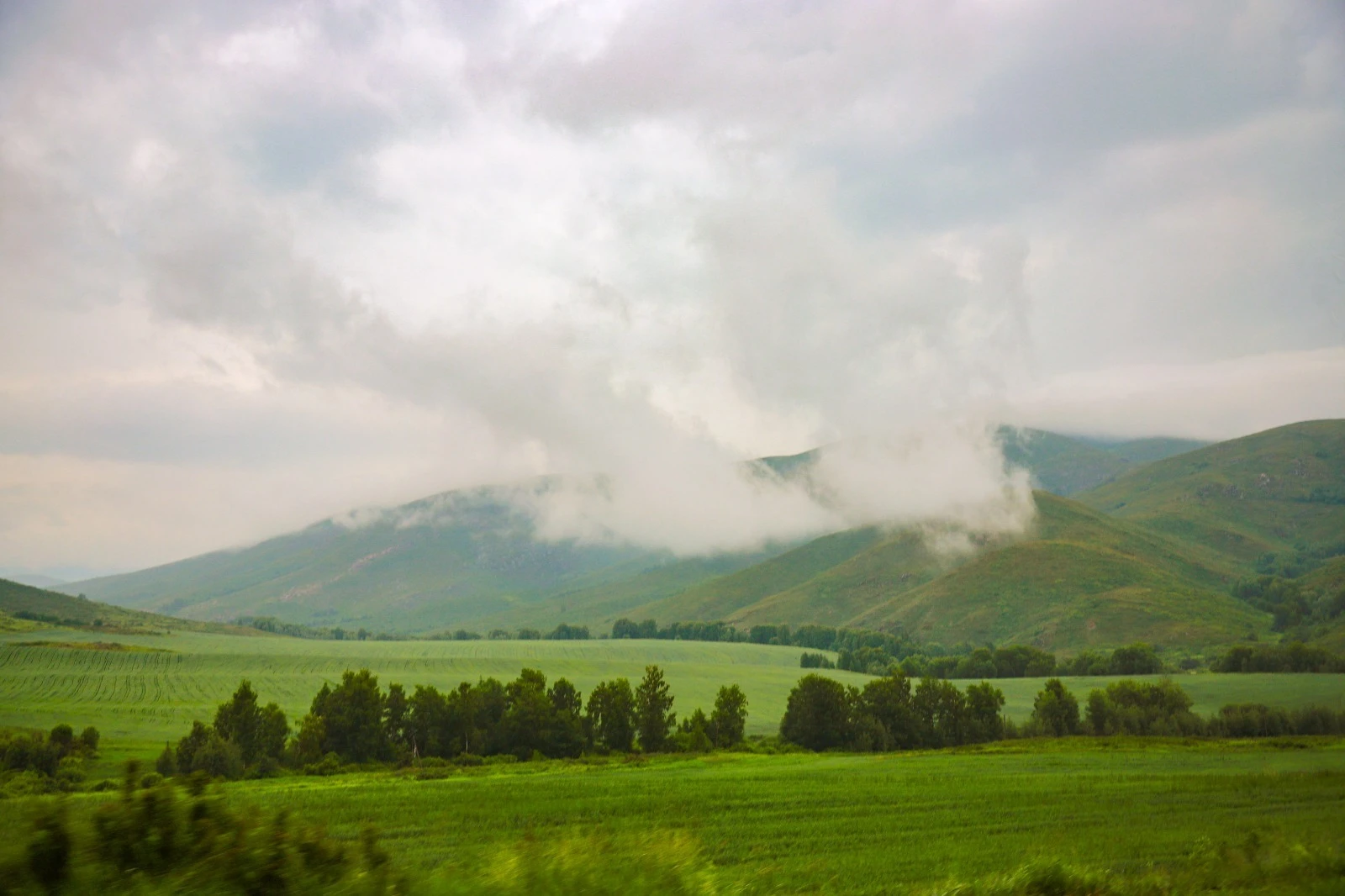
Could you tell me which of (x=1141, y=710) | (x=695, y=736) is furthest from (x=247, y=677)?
(x=1141, y=710)

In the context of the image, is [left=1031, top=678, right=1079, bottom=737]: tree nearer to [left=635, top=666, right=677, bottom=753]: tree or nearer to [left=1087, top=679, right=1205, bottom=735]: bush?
[left=1087, top=679, right=1205, bottom=735]: bush

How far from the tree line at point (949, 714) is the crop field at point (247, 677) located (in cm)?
781

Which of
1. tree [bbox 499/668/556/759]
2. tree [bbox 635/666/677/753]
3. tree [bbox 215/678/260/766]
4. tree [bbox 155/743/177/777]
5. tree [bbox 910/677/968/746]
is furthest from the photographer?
tree [bbox 910/677/968/746]

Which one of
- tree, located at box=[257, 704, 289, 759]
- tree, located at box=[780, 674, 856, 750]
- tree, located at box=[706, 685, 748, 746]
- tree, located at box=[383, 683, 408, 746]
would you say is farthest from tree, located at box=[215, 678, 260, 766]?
tree, located at box=[780, 674, 856, 750]

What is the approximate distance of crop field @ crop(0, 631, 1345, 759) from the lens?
103188 mm

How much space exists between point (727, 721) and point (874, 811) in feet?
215

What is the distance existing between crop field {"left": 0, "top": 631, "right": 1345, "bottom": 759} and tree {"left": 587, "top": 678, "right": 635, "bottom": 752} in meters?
23.1

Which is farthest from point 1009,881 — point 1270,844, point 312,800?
point 312,800

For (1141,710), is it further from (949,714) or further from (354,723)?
(354,723)

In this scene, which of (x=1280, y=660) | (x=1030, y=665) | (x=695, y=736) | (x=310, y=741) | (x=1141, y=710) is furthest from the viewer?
(x=1030, y=665)

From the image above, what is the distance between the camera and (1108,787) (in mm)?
43531

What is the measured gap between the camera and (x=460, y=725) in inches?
3671

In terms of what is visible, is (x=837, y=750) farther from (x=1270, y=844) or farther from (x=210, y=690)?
(x=210, y=690)

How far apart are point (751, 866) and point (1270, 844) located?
12371 millimetres
